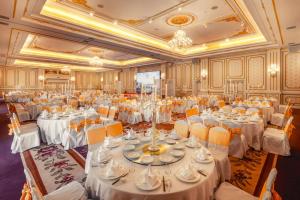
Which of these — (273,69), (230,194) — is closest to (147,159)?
(230,194)

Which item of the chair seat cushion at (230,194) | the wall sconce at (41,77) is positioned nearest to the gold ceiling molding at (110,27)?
the chair seat cushion at (230,194)

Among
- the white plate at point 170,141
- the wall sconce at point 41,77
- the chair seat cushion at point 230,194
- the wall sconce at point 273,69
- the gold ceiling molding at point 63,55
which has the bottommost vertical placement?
the chair seat cushion at point 230,194

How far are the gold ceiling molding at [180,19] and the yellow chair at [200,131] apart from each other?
16.5ft

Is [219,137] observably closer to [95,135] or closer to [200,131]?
[200,131]

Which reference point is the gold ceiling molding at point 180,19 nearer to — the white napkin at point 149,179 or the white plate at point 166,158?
the white plate at point 166,158

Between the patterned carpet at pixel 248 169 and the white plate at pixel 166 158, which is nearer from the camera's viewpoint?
the white plate at pixel 166 158

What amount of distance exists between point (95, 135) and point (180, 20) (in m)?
6.14

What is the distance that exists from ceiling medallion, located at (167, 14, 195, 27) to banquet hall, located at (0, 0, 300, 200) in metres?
0.07

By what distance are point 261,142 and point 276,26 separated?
482 cm

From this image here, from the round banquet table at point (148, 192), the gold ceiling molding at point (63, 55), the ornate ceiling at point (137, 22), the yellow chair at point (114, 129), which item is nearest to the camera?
the round banquet table at point (148, 192)

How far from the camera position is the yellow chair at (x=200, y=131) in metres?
3.15

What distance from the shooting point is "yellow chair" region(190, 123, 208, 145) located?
3.15 meters

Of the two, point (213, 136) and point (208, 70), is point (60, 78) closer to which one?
point (208, 70)

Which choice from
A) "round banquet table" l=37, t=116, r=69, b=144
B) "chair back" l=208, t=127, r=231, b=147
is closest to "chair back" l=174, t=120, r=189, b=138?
"chair back" l=208, t=127, r=231, b=147
